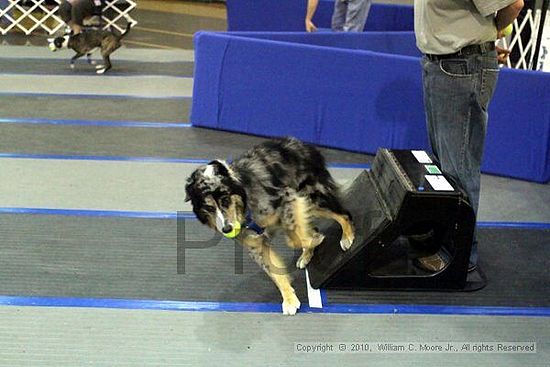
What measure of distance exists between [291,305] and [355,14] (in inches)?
191

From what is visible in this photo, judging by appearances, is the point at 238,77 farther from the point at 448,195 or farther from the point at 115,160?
the point at 448,195

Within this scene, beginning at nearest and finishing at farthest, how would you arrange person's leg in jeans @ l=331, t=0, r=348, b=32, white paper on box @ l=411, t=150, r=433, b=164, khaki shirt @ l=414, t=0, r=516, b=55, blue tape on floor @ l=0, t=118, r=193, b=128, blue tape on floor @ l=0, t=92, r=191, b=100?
khaki shirt @ l=414, t=0, r=516, b=55, white paper on box @ l=411, t=150, r=433, b=164, blue tape on floor @ l=0, t=118, r=193, b=128, blue tape on floor @ l=0, t=92, r=191, b=100, person's leg in jeans @ l=331, t=0, r=348, b=32

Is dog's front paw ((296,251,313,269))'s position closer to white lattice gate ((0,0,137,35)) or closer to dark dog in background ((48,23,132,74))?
dark dog in background ((48,23,132,74))

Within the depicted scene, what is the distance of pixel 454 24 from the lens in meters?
2.90

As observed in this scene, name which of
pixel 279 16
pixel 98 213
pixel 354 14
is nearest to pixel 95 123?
pixel 98 213

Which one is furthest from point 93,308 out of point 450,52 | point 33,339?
point 450,52

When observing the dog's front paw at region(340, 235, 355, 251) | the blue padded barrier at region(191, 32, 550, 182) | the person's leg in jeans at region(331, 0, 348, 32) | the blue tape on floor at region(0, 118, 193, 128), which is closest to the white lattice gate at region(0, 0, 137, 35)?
the person's leg in jeans at region(331, 0, 348, 32)

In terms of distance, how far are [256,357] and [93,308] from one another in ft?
3.01

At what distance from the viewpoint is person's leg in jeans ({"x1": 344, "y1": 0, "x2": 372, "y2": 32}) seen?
7055 millimetres

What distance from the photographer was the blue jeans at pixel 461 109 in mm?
2994

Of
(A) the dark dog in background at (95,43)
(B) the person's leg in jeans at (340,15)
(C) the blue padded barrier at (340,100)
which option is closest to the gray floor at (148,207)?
(C) the blue padded barrier at (340,100)

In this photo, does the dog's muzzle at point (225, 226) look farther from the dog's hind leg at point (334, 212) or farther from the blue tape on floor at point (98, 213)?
the blue tape on floor at point (98, 213)

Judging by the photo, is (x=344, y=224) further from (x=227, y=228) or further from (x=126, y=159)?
(x=126, y=159)

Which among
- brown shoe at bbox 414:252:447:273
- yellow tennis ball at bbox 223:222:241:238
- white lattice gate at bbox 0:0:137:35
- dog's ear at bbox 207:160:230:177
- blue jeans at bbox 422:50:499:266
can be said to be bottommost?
white lattice gate at bbox 0:0:137:35
